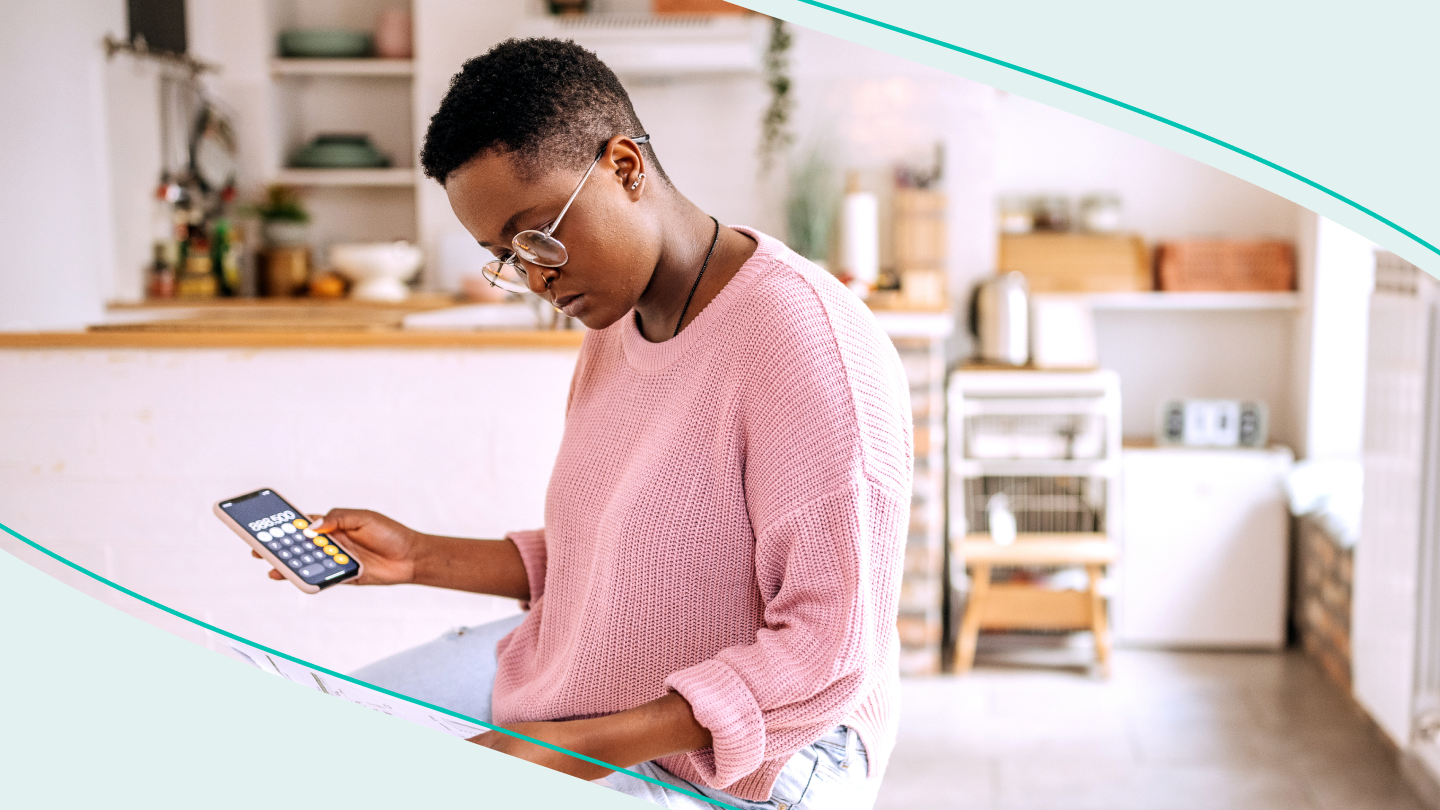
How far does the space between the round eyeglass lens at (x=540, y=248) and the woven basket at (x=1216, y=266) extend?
2183 millimetres

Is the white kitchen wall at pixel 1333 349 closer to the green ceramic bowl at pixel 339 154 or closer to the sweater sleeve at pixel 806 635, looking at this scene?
the sweater sleeve at pixel 806 635

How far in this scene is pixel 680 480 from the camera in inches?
19.5

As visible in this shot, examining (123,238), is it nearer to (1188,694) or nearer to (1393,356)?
(1393,356)

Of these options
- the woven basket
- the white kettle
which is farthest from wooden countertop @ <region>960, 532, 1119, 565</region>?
the woven basket

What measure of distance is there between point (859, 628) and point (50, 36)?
47cm

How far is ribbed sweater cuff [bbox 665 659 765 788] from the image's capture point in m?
0.46

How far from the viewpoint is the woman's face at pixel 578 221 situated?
1.47ft

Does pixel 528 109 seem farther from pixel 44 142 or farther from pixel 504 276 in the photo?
pixel 44 142

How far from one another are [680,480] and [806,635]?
0.09m

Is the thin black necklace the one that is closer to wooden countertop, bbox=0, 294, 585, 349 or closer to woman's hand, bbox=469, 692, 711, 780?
wooden countertop, bbox=0, 294, 585, 349

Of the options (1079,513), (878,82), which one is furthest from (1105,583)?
(878,82)

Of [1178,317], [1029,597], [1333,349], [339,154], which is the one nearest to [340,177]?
[339,154]

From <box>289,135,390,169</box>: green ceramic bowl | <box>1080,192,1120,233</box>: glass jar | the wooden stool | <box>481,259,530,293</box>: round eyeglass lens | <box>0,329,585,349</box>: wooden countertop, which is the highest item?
<box>1080,192,1120,233</box>: glass jar

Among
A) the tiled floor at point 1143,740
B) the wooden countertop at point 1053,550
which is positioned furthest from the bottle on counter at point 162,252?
the wooden countertop at point 1053,550
